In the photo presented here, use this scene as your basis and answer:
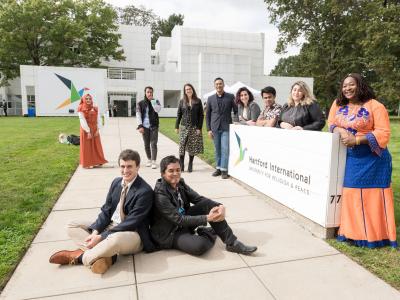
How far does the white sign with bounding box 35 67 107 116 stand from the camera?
29.9 metres

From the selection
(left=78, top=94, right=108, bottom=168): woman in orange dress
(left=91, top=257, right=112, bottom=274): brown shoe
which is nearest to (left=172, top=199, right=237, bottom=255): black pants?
(left=91, top=257, right=112, bottom=274): brown shoe

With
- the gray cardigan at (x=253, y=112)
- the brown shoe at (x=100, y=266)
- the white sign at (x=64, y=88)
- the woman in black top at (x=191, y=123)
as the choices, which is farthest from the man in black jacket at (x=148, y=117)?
the white sign at (x=64, y=88)

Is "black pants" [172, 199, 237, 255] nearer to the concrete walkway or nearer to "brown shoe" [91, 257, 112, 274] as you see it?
the concrete walkway

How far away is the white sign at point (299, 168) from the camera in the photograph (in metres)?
3.62

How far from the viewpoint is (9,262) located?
321 cm

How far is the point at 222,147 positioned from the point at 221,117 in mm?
599

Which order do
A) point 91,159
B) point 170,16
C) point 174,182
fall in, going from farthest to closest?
point 170,16, point 91,159, point 174,182

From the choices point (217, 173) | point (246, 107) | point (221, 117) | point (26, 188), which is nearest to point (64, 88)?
point (26, 188)

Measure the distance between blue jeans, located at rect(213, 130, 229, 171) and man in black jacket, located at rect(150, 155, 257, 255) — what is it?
3163 millimetres

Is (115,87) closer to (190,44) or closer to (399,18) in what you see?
(190,44)

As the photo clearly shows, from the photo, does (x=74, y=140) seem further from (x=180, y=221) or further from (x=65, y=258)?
(x=180, y=221)

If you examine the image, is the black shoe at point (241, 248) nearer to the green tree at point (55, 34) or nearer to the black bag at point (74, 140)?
the black bag at point (74, 140)

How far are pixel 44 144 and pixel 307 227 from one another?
35.0ft

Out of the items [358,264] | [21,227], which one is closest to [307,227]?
[358,264]
